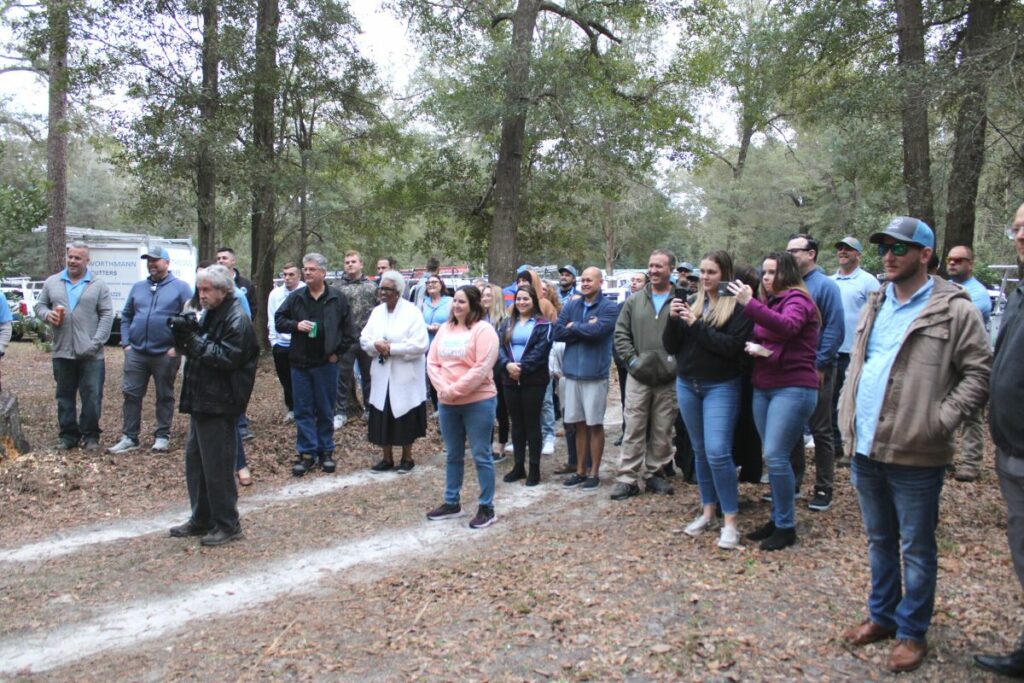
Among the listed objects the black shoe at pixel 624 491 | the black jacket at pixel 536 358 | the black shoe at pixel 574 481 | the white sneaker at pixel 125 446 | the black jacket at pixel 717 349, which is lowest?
the white sneaker at pixel 125 446

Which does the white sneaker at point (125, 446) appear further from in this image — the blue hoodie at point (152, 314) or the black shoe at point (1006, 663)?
the black shoe at point (1006, 663)

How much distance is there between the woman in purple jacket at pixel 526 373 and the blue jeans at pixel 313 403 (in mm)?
1865

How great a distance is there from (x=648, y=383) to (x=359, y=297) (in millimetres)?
4418

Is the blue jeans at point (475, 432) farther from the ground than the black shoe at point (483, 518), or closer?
farther from the ground

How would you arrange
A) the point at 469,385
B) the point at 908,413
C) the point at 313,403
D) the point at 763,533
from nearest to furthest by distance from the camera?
the point at 908,413 < the point at 763,533 < the point at 469,385 < the point at 313,403

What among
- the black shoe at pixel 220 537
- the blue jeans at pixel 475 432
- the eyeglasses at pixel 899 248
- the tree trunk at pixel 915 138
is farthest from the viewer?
the tree trunk at pixel 915 138

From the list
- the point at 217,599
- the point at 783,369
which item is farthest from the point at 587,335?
the point at 217,599

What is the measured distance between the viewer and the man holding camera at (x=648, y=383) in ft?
20.1

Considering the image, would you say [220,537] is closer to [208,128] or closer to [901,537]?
[901,537]

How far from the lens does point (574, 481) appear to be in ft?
22.8

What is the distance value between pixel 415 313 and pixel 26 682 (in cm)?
438

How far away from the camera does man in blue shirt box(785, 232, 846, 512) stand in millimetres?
5840

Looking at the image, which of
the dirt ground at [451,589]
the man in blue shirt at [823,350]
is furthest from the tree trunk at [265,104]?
the man in blue shirt at [823,350]

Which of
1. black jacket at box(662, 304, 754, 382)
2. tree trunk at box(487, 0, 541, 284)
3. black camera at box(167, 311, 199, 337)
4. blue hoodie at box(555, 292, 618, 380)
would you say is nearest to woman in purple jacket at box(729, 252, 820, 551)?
black jacket at box(662, 304, 754, 382)
